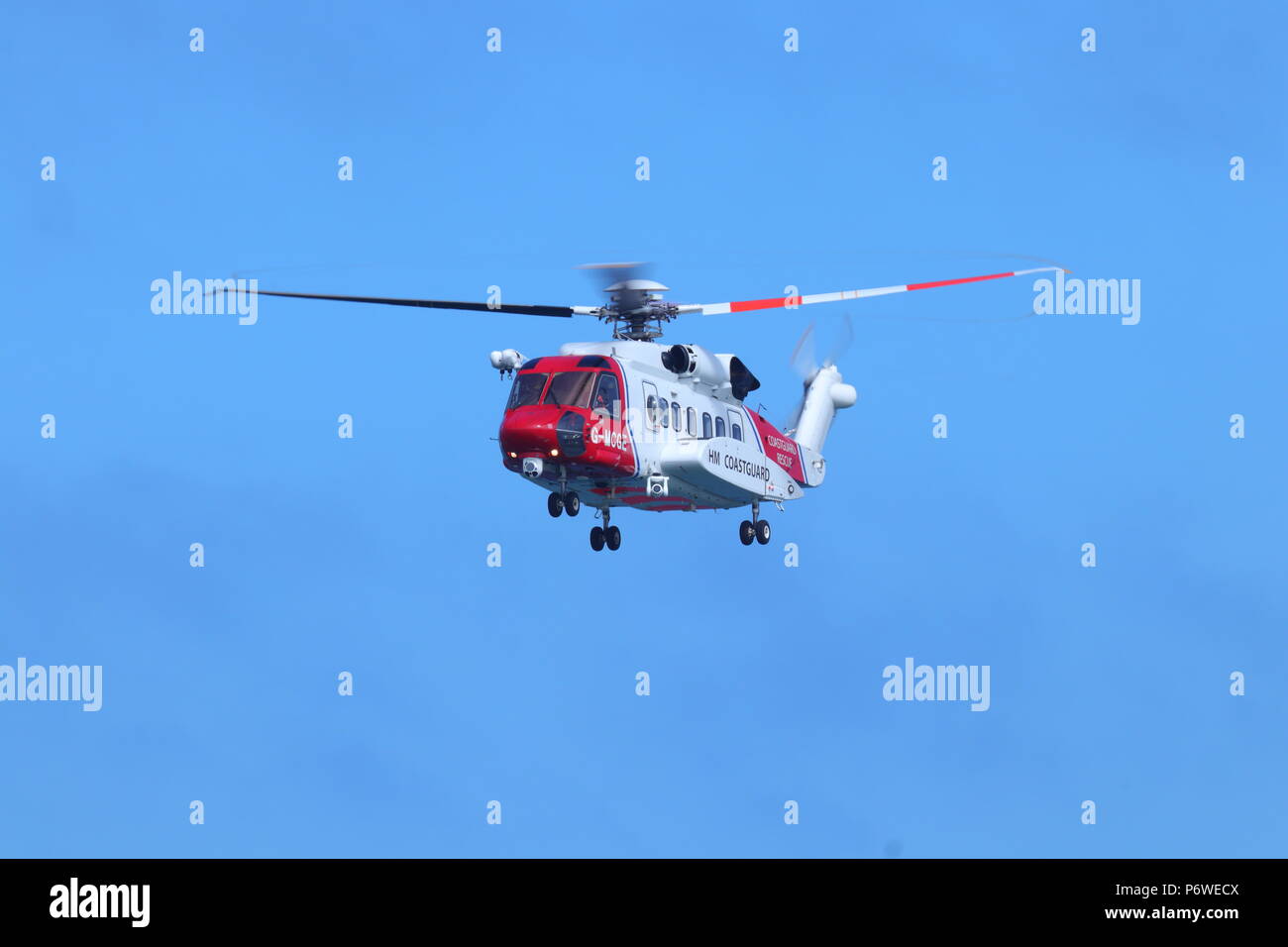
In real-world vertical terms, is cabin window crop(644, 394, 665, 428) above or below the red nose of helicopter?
above

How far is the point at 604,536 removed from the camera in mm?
59625

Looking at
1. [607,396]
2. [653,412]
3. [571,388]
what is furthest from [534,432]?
[653,412]

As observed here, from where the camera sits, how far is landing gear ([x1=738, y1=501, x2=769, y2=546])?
206ft

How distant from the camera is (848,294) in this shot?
6028 centimetres

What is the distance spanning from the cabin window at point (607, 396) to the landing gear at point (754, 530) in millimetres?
7395

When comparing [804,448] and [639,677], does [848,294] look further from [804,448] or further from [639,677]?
[639,677]

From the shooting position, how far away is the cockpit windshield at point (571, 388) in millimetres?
56031

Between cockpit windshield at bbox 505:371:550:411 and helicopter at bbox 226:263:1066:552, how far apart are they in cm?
3

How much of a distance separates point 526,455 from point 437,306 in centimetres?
505

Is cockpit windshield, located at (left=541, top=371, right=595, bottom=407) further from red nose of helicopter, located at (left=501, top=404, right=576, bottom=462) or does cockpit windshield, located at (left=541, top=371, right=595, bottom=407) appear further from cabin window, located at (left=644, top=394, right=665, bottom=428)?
cabin window, located at (left=644, top=394, right=665, bottom=428)

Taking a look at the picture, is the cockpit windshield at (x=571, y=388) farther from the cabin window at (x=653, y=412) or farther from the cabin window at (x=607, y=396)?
the cabin window at (x=653, y=412)

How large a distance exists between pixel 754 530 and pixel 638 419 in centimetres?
685

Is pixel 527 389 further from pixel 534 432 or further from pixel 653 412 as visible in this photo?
pixel 653 412
